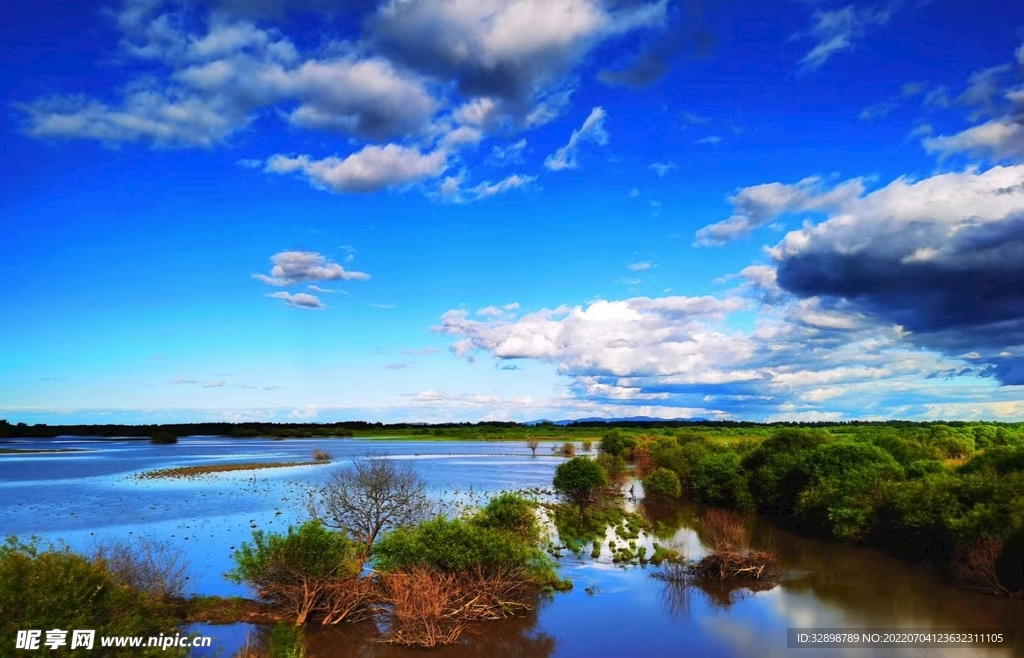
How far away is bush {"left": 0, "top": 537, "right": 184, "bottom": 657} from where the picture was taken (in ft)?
51.0

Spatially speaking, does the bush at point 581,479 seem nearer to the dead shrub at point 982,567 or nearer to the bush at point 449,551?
the dead shrub at point 982,567

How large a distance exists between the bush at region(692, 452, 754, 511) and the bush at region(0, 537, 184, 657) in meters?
48.0

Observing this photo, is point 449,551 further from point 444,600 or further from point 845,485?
point 845,485

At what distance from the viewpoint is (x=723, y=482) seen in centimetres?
5822

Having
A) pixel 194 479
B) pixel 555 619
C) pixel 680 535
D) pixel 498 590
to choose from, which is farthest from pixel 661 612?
pixel 194 479

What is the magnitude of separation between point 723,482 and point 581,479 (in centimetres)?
1238

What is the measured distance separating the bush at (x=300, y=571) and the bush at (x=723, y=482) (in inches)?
1590

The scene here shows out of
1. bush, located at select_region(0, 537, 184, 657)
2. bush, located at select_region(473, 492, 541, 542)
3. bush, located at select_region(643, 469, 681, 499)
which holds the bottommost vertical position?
bush, located at select_region(643, 469, 681, 499)

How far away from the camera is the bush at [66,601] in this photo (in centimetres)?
1555

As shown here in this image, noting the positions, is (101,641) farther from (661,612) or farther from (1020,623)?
(1020,623)

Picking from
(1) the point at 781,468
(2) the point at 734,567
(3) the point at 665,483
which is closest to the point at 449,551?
(2) the point at 734,567

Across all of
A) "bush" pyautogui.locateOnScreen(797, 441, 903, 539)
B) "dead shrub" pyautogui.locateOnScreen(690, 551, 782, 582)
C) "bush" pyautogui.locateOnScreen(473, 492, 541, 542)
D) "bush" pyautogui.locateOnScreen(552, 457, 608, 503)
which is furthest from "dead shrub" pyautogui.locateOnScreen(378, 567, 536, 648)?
"bush" pyautogui.locateOnScreen(552, 457, 608, 503)

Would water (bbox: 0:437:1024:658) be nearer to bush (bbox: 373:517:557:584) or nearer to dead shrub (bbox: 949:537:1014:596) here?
dead shrub (bbox: 949:537:1014:596)

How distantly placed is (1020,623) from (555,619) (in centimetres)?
1848
